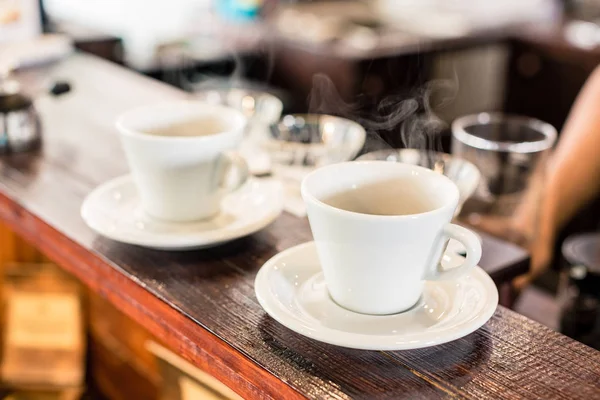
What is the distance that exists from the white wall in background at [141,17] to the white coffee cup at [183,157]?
142 inches

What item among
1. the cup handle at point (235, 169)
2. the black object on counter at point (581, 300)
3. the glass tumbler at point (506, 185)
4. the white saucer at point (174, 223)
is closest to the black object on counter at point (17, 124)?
the white saucer at point (174, 223)

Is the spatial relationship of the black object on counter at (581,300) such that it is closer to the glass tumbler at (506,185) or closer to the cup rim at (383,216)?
the glass tumbler at (506,185)

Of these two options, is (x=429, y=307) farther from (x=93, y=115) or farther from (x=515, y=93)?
(x=515, y=93)

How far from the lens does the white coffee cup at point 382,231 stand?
67cm

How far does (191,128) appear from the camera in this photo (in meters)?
0.97

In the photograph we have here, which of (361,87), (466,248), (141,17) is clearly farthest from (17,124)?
(141,17)

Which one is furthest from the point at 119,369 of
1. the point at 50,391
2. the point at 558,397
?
the point at 558,397

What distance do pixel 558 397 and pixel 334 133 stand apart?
0.75m

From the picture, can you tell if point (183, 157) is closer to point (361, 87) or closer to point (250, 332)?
point (250, 332)

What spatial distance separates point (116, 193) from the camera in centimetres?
101

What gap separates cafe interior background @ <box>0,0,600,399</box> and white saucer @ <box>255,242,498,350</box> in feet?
0.86

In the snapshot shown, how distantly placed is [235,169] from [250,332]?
24 cm

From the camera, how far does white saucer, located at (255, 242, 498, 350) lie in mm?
658

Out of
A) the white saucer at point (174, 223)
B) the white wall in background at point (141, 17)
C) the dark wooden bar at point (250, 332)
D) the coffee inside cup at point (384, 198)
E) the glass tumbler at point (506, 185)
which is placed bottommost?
the white wall in background at point (141, 17)
